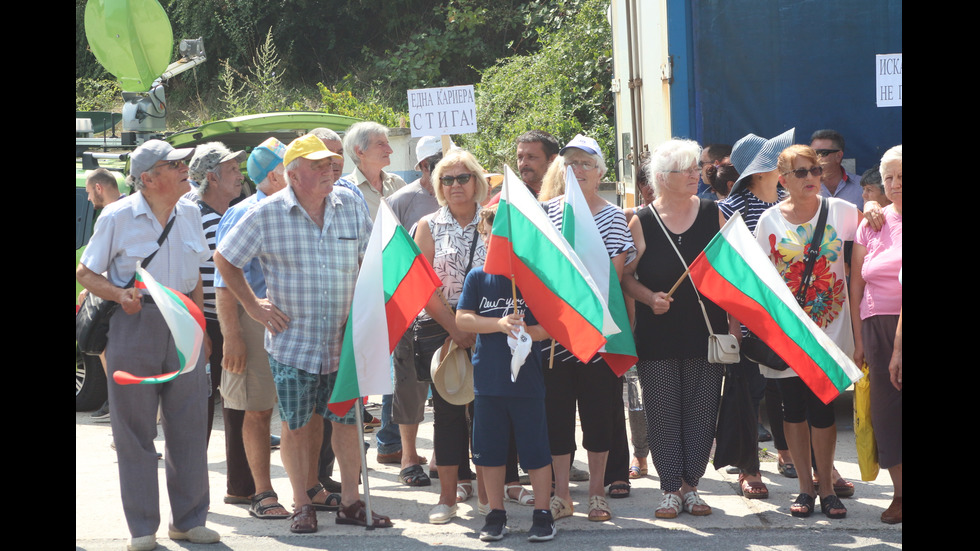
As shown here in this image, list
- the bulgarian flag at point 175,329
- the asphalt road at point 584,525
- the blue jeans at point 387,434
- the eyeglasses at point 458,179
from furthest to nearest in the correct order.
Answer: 1. the blue jeans at point 387,434
2. the eyeglasses at point 458,179
3. the asphalt road at point 584,525
4. the bulgarian flag at point 175,329

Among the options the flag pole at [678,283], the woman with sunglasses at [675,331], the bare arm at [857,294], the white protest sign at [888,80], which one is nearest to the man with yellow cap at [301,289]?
the woman with sunglasses at [675,331]

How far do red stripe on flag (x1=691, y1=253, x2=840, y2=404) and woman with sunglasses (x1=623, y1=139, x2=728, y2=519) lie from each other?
27 centimetres

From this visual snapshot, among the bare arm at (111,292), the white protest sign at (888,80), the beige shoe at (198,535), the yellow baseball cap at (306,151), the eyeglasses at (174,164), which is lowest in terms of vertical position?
the beige shoe at (198,535)

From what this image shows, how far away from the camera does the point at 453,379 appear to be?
5340mm

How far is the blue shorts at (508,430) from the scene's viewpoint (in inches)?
199

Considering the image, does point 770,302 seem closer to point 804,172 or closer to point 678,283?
point 678,283

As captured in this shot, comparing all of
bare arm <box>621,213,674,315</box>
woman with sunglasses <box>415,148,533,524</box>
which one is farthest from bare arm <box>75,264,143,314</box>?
bare arm <box>621,213,674,315</box>

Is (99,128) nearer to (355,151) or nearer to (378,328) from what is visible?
(355,151)

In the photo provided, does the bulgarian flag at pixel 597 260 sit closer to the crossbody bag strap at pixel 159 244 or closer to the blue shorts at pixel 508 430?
the blue shorts at pixel 508 430

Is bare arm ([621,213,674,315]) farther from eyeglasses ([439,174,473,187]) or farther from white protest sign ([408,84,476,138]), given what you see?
white protest sign ([408,84,476,138])

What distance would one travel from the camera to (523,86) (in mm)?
17562

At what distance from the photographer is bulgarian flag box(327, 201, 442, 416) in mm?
5117

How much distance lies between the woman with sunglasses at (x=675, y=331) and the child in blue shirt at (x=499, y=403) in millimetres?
696

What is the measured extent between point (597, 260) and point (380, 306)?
3.59 feet
